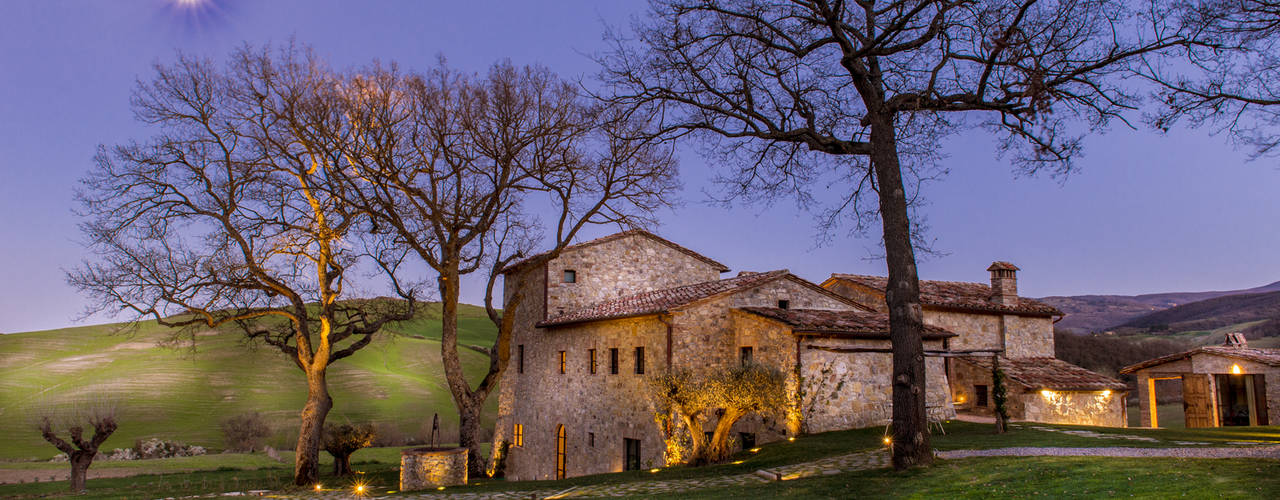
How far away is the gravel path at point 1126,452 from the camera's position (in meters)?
9.77

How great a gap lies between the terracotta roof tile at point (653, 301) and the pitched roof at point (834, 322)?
48.3 inches

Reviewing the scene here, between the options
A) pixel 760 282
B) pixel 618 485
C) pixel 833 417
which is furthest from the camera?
pixel 760 282

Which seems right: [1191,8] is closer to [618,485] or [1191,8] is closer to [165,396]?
[618,485]

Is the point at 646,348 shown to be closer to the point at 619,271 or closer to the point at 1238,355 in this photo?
the point at 619,271

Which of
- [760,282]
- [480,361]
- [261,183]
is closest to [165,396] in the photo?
[480,361]

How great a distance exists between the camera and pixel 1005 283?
27703 millimetres

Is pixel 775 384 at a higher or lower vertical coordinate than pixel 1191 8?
lower

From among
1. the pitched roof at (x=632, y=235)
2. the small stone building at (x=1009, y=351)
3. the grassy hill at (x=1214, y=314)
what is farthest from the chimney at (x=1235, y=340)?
the grassy hill at (x=1214, y=314)

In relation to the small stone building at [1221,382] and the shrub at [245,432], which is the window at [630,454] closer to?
the small stone building at [1221,382]

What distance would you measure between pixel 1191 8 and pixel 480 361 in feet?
190

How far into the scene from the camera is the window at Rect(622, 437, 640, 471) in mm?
20062

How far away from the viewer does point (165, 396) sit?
150 ft

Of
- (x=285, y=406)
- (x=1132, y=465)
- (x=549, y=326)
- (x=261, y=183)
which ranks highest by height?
(x=261, y=183)

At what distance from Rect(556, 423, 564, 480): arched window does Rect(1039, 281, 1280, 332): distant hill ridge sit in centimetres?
6816
